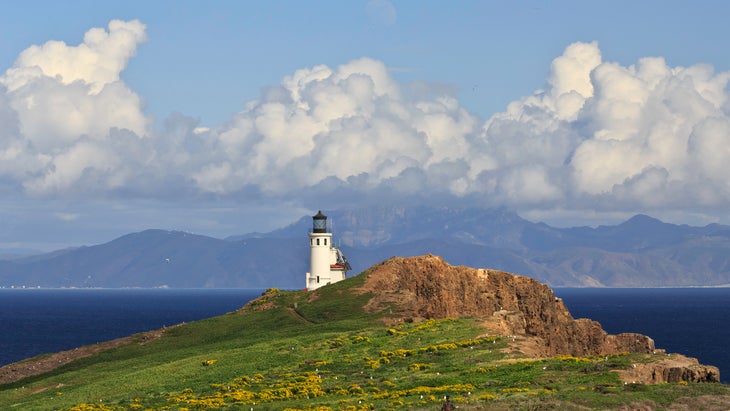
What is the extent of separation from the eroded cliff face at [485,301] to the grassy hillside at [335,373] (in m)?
3.49

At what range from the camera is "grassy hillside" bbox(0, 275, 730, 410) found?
193 ft

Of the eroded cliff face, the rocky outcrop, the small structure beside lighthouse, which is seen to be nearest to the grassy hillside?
the rocky outcrop

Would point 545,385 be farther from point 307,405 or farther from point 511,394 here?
point 307,405

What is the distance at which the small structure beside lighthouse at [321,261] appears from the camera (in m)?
137

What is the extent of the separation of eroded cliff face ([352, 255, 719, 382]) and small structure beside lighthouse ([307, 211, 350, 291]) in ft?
84.8

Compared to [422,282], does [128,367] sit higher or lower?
lower

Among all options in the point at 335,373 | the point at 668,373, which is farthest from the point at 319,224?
the point at 668,373

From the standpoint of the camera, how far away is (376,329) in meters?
90.9

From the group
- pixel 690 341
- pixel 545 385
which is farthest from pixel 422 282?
pixel 690 341

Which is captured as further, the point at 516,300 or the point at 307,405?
the point at 516,300

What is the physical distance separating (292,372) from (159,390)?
9.49 meters

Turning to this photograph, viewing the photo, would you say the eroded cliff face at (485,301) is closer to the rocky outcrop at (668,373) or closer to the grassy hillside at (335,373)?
the grassy hillside at (335,373)

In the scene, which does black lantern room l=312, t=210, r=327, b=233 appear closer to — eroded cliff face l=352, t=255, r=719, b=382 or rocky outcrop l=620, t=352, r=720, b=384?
eroded cliff face l=352, t=255, r=719, b=382

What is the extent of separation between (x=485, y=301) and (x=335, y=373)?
35.2 m
